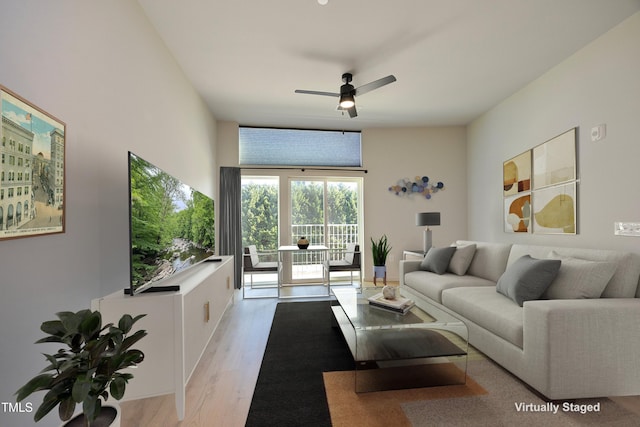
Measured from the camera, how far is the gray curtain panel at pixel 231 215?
181 inches

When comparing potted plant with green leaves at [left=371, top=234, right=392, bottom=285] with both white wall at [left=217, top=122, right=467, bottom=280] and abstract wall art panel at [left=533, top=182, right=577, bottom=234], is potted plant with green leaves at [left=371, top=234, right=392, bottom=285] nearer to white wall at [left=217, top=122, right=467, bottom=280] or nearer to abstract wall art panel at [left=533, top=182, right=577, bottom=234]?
white wall at [left=217, top=122, right=467, bottom=280]

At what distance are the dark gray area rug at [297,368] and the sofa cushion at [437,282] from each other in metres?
1.10

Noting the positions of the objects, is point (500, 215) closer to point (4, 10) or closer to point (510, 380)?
point (510, 380)

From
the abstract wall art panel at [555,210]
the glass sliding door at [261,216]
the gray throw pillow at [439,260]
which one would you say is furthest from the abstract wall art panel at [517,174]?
the glass sliding door at [261,216]

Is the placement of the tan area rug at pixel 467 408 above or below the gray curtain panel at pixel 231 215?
below

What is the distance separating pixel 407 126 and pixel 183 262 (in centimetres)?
433

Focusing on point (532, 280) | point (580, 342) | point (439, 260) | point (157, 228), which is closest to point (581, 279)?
point (532, 280)

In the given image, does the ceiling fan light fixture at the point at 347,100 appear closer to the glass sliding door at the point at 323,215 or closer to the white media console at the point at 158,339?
the glass sliding door at the point at 323,215

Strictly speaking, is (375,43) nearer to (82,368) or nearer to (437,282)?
(437,282)

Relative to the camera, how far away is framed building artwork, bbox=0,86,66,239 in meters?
1.05

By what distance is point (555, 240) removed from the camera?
3.10 m

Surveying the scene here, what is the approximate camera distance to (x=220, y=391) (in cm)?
180

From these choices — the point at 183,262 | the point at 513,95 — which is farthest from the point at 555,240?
the point at 183,262

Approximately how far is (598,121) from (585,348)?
2.23 meters
